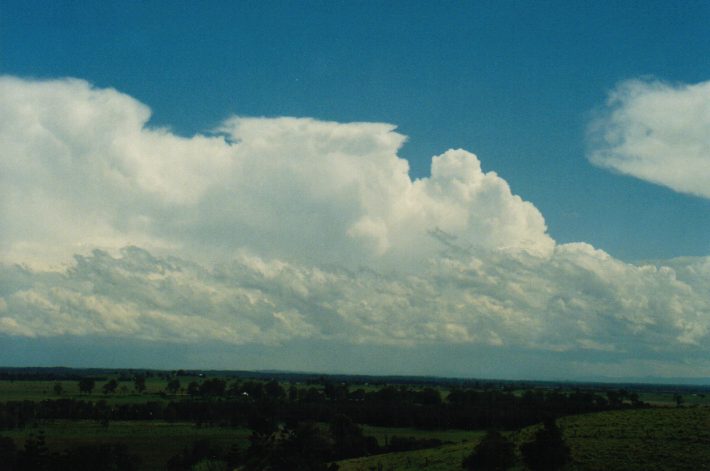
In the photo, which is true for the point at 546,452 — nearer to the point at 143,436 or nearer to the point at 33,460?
the point at 33,460

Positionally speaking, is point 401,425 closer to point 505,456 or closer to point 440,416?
point 440,416

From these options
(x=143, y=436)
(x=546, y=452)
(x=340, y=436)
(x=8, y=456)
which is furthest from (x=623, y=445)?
(x=143, y=436)

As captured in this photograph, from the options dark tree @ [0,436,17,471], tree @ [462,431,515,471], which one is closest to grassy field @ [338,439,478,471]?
tree @ [462,431,515,471]

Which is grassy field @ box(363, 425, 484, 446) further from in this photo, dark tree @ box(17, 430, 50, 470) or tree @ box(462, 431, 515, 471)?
dark tree @ box(17, 430, 50, 470)

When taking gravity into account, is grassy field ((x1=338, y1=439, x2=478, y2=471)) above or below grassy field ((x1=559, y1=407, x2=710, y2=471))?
below

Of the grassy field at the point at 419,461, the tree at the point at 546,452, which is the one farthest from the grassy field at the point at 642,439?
the grassy field at the point at 419,461

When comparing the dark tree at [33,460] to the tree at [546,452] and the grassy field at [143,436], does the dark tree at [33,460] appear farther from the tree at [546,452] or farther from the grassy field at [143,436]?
the tree at [546,452]
